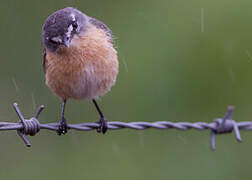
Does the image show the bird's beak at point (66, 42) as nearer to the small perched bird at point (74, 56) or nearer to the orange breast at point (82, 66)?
the small perched bird at point (74, 56)

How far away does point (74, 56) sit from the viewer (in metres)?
6.03

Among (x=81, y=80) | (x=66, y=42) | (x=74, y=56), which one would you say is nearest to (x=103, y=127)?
(x=81, y=80)

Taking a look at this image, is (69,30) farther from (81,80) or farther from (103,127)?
(103,127)

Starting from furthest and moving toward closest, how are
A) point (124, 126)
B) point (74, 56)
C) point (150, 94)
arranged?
point (150, 94) < point (74, 56) < point (124, 126)

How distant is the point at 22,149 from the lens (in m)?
8.79

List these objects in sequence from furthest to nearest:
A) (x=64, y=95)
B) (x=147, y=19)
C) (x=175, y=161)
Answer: (x=147, y=19)
(x=175, y=161)
(x=64, y=95)

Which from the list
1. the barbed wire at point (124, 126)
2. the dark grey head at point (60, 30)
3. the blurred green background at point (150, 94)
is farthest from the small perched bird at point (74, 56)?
the blurred green background at point (150, 94)

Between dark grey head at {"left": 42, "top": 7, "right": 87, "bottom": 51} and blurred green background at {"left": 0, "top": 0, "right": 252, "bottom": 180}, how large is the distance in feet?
8.86

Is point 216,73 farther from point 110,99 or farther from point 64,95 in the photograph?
point 64,95

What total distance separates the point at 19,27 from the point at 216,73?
3.21 m

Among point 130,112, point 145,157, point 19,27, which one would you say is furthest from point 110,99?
point 19,27

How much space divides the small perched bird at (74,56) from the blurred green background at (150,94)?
2.23 m

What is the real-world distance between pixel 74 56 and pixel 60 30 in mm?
312

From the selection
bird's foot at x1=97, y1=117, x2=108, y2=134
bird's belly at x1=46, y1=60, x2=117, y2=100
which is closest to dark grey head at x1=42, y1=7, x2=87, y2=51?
bird's belly at x1=46, y1=60, x2=117, y2=100
